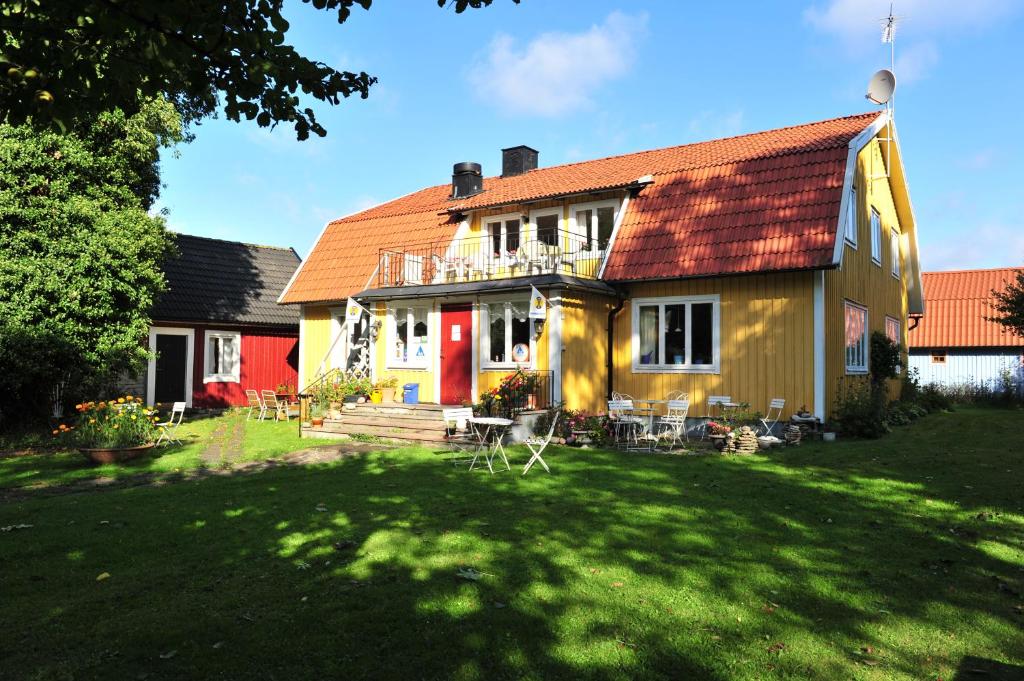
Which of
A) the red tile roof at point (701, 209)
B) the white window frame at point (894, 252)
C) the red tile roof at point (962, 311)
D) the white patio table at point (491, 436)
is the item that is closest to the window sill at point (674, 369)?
the red tile roof at point (701, 209)

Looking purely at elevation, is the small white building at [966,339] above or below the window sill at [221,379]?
above

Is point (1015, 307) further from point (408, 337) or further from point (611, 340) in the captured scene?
point (408, 337)

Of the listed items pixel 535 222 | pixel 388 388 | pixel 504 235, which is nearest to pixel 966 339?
pixel 535 222

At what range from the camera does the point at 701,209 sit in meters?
15.7

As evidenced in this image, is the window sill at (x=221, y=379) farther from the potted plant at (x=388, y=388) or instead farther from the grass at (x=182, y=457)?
the potted plant at (x=388, y=388)

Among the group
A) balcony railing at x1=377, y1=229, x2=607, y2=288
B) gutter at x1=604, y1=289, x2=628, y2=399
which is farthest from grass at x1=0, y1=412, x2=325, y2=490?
gutter at x1=604, y1=289, x2=628, y2=399

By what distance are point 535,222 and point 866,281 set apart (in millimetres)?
8354

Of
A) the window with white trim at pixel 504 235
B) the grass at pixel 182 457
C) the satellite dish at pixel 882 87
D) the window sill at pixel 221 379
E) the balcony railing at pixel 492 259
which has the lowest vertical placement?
the grass at pixel 182 457

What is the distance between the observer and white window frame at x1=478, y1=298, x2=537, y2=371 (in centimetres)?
1553

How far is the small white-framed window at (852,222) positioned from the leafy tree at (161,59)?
13.4 m

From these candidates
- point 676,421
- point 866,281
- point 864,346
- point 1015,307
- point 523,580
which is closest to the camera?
point 523,580

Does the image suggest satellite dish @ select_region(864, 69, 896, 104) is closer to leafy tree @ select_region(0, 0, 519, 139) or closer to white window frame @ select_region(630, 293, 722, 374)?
white window frame @ select_region(630, 293, 722, 374)

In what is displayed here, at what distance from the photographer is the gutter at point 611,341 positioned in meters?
16.4

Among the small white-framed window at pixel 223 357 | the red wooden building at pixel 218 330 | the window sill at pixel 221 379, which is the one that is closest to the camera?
the red wooden building at pixel 218 330
